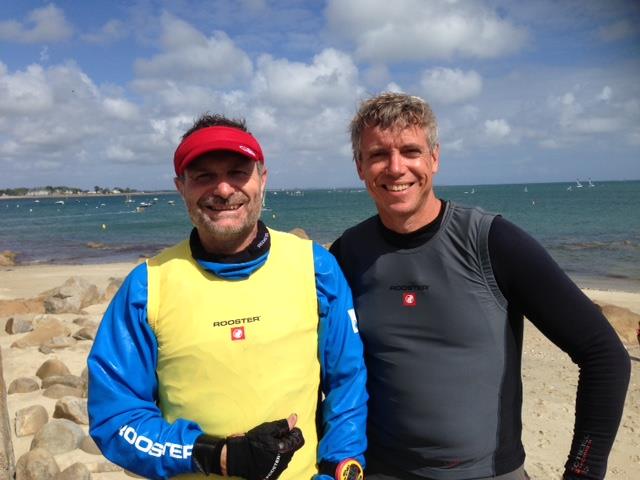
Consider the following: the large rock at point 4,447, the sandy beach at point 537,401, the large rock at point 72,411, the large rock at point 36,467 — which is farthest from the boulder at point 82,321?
the large rock at point 4,447

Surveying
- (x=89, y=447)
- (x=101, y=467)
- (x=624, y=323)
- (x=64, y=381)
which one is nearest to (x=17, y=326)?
(x=64, y=381)

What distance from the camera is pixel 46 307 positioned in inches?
476

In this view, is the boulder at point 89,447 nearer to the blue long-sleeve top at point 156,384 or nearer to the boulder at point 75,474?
the boulder at point 75,474

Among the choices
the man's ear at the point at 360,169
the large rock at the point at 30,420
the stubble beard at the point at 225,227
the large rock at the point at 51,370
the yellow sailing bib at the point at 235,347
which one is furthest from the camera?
the large rock at the point at 51,370

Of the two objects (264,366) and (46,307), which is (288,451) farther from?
(46,307)

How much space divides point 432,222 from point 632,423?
18.2 ft

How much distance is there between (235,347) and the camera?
2268 millimetres

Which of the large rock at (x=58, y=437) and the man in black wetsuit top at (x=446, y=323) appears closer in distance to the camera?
the man in black wetsuit top at (x=446, y=323)

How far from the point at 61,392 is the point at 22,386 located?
0.64 meters

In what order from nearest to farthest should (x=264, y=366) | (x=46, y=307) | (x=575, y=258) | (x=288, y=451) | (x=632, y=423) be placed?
1. (x=288, y=451)
2. (x=264, y=366)
3. (x=632, y=423)
4. (x=46, y=307)
5. (x=575, y=258)

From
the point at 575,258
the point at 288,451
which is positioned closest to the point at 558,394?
the point at 288,451

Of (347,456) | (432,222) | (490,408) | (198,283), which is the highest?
(432,222)

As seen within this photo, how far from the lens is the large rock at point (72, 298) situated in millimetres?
12000

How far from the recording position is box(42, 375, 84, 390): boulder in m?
6.80
